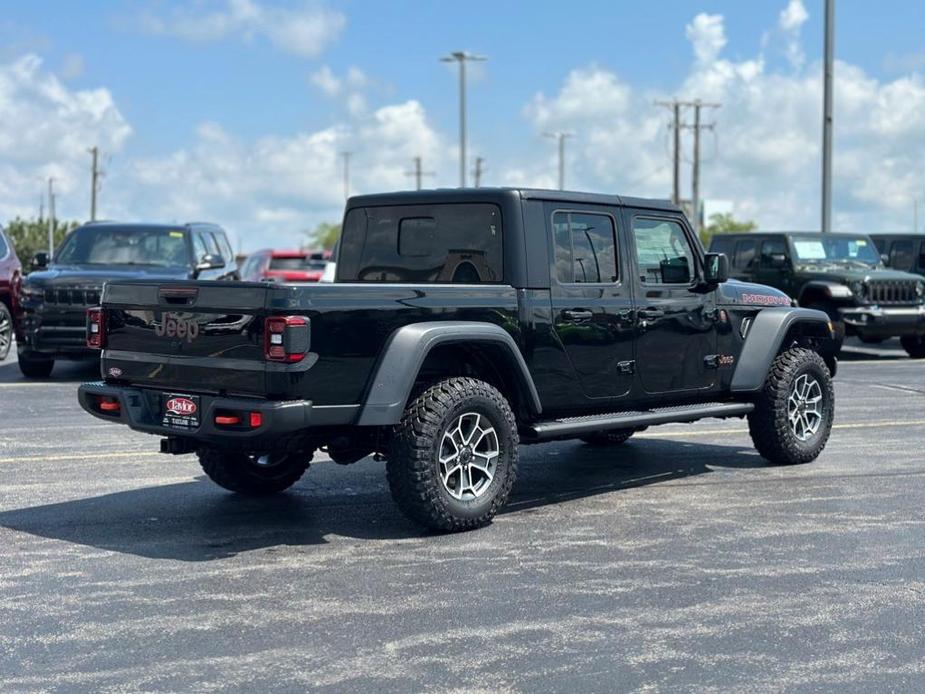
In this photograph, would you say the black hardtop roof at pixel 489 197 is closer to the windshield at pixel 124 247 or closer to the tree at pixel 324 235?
the windshield at pixel 124 247

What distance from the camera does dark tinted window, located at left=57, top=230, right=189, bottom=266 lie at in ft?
56.2

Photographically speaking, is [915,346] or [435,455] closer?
[435,455]

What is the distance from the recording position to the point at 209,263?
53.9 ft

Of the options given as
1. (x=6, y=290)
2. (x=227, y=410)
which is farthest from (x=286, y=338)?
(x=6, y=290)

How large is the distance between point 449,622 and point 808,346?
548 cm

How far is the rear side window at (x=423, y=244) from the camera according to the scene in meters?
7.97

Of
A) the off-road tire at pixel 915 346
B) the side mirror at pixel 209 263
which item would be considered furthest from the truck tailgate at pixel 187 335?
the off-road tire at pixel 915 346

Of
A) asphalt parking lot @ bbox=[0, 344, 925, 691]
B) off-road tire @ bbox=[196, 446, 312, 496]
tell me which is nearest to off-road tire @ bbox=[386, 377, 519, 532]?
asphalt parking lot @ bbox=[0, 344, 925, 691]

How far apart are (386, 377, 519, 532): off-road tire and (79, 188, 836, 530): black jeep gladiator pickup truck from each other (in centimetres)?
1

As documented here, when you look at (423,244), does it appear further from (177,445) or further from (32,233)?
(32,233)

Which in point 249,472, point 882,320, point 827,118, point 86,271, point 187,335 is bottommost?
point 249,472

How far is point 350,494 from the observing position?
854 cm

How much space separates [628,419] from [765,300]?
1932mm

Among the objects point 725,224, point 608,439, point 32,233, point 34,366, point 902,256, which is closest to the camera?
point 608,439
